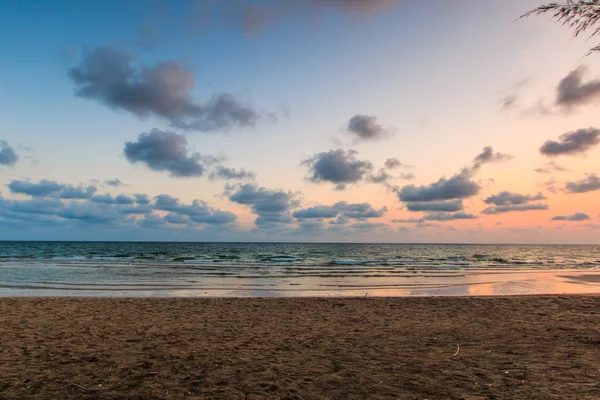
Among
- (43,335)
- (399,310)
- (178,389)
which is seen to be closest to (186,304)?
(43,335)

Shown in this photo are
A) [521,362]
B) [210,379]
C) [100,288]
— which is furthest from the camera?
[100,288]

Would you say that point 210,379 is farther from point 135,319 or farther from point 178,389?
point 135,319

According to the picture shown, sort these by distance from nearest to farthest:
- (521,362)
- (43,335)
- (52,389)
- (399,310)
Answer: (52,389) < (521,362) < (43,335) < (399,310)

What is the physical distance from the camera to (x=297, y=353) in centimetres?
921

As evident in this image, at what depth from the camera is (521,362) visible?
27.0 ft

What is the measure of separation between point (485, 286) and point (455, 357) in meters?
22.2

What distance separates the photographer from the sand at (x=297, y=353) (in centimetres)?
673

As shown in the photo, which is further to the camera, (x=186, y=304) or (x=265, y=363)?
(x=186, y=304)

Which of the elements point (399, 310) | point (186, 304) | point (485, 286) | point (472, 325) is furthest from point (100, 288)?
point (485, 286)

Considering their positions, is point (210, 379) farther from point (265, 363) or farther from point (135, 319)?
point (135, 319)

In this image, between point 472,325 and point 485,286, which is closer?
point 472,325

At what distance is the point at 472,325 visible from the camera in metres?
12.7

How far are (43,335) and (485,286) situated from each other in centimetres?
2792

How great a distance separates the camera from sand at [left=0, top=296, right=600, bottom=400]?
6.73m
